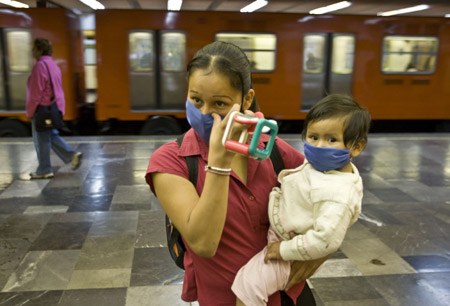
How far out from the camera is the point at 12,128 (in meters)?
9.17

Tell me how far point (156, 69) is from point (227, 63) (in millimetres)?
8098

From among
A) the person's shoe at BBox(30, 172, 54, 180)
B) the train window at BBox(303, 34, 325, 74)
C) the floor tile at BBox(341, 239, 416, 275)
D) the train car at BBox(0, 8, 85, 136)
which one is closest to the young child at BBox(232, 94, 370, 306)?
the floor tile at BBox(341, 239, 416, 275)

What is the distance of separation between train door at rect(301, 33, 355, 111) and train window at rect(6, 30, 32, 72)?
5.99 metres

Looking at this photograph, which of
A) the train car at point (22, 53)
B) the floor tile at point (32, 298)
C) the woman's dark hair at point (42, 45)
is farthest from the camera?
the train car at point (22, 53)

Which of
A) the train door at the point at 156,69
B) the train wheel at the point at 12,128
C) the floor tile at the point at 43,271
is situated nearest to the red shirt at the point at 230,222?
the floor tile at the point at 43,271

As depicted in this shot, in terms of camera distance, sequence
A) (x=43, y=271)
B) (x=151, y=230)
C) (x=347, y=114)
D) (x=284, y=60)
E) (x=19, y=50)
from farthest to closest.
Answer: (x=284, y=60)
(x=19, y=50)
(x=151, y=230)
(x=43, y=271)
(x=347, y=114)

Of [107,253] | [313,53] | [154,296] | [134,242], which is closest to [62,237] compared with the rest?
[107,253]

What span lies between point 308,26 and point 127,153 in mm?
4882

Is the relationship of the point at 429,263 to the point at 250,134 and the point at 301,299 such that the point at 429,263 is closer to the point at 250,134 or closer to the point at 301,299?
the point at 301,299

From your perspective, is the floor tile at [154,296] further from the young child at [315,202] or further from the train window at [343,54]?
the train window at [343,54]

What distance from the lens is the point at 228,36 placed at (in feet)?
30.1

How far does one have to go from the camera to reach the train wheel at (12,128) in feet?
29.9

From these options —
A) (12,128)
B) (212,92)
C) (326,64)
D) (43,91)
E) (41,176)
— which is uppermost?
(326,64)

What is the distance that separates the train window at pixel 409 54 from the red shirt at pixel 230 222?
30.2 ft
